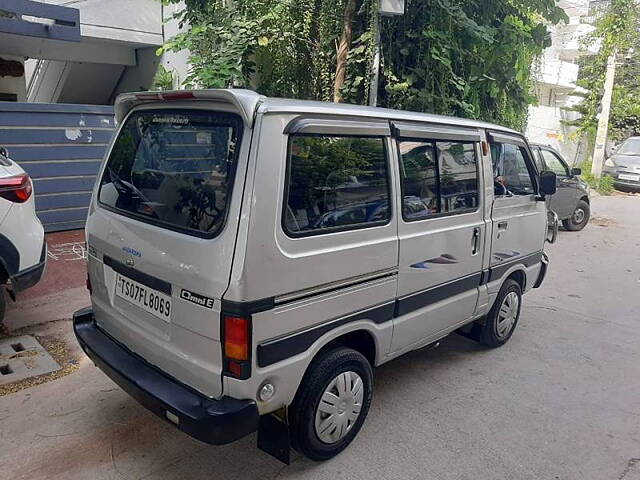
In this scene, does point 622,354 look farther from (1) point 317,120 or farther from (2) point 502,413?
(1) point 317,120

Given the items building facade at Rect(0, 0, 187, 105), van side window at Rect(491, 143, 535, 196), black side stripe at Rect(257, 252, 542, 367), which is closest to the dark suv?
→ van side window at Rect(491, 143, 535, 196)

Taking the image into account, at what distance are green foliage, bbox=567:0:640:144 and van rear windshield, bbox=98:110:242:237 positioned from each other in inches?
643

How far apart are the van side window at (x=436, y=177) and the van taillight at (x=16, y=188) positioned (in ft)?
10.0

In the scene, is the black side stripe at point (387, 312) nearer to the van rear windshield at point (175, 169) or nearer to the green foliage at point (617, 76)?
the van rear windshield at point (175, 169)

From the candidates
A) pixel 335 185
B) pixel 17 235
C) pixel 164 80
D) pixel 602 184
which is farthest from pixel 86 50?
pixel 602 184

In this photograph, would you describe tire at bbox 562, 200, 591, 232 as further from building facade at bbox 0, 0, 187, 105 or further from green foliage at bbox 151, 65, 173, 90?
green foliage at bbox 151, 65, 173, 90

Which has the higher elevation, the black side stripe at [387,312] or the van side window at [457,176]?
the van side window at [457,176]

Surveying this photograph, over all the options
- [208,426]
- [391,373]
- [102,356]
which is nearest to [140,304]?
[102,356]

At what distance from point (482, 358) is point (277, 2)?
528cm

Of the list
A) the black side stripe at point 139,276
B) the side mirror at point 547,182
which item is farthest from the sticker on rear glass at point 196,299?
the side mirror at point 547,182

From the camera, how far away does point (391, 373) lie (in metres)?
3.91

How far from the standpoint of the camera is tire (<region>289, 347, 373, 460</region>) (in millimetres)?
2652

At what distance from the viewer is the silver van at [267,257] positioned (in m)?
2.29

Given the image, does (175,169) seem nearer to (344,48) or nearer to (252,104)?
(252,104)
